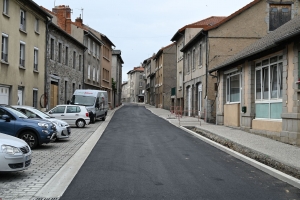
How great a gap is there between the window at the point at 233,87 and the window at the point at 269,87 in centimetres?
266

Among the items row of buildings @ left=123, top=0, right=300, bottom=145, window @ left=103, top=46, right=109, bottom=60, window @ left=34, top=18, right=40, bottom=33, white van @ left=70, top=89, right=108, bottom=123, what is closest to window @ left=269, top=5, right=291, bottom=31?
row of buildings @ left=123, top=0, right=300, bottom=145

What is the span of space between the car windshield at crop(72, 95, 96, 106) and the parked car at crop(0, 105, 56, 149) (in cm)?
1386

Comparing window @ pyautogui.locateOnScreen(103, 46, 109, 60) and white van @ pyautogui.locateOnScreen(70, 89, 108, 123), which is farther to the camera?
window @ pyautogui.locateOnScreen(103, 46, 109, 60)

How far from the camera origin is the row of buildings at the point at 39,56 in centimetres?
2103

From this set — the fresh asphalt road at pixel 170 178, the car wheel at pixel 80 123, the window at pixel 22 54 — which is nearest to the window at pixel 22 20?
the window at pixel 22 54

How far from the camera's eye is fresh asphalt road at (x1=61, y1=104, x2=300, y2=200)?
648 cm

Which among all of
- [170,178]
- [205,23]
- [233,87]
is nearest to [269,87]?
[233,87]

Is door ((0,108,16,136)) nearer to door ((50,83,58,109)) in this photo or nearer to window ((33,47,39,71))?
window ((33,47,39,71))

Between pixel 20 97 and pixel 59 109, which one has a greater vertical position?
pixel 20 97

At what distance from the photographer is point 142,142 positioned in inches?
576

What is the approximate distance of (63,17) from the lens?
37.9 metres

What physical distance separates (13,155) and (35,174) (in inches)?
38.7

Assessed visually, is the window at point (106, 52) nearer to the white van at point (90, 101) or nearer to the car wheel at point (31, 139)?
the white van at point (90, 101)

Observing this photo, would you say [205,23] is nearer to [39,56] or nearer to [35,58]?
[39,56]
